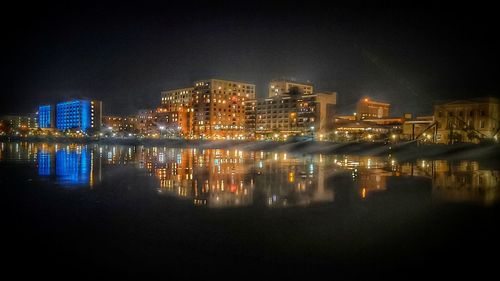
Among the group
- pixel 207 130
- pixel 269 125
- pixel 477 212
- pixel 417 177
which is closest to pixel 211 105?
pixel 207 130

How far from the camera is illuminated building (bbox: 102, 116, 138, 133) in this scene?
152250 millimetres

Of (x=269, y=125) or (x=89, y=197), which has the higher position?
(x=269, y=125)

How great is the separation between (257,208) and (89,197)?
5.70 m

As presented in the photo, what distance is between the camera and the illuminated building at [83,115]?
144 meters

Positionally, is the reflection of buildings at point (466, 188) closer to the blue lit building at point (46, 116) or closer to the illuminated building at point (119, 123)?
the illuminated building at point (119, 123)

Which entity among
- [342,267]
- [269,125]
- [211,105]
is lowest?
[342,267]

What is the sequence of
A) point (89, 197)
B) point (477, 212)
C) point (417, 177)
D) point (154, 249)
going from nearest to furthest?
1. point (154, 249)
2. point (477, 212)
3. point (89, 197)
4. point (417, 177)

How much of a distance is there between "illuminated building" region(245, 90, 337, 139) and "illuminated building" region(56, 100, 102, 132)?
73976mm

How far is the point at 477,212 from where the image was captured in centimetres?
973

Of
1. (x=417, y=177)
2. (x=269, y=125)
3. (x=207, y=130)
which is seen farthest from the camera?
(x=207, y=130)

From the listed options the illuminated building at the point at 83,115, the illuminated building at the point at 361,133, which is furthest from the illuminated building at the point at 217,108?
the illuminated building at the point at 361,133

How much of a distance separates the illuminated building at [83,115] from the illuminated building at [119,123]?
22.9ft

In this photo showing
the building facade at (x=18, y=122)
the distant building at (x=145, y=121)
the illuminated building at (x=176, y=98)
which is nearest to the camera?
the illuminated building at (x=176, y=98)

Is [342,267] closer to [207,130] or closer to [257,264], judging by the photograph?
[257,264]
